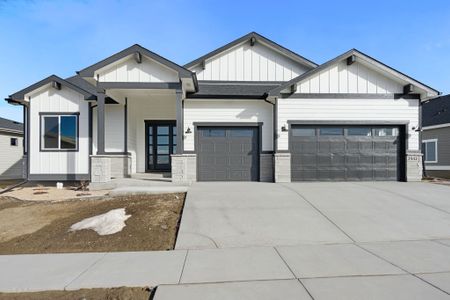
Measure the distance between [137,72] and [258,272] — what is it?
9.02 metres

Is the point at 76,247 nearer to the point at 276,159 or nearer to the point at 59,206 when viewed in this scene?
the point at 59,206

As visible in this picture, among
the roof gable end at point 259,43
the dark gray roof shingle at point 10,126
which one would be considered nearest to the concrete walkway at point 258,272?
the roof gable end at point 259,43

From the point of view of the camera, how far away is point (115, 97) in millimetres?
12133

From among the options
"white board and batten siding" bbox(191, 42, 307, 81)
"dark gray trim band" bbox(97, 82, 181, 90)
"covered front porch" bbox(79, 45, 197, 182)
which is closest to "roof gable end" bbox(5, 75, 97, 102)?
"covered front porch" bbox(79, 45, 197, 182)

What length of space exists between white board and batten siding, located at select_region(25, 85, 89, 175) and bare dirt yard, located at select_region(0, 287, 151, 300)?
9.15 meters

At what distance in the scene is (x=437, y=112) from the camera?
19094 mm

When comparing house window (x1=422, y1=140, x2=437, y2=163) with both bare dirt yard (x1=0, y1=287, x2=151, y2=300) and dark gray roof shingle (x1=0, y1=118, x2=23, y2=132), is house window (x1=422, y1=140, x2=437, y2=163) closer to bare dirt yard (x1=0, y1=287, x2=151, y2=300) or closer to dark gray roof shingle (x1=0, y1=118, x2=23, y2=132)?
bare dirt yard (x1=0, y1=287, x2=151, y2=300)

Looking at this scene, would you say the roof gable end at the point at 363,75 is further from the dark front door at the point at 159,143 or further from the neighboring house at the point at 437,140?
the neighboring house at the point at 437,140

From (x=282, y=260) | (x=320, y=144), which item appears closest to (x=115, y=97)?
(x=320, y=144)

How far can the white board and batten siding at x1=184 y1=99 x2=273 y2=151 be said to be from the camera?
498 inches

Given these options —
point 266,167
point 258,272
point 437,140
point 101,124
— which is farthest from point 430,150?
point 101,124

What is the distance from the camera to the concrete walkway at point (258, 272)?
3713 millimetres

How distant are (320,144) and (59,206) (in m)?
10.0

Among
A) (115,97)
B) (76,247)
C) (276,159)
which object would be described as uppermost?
(115,97)
